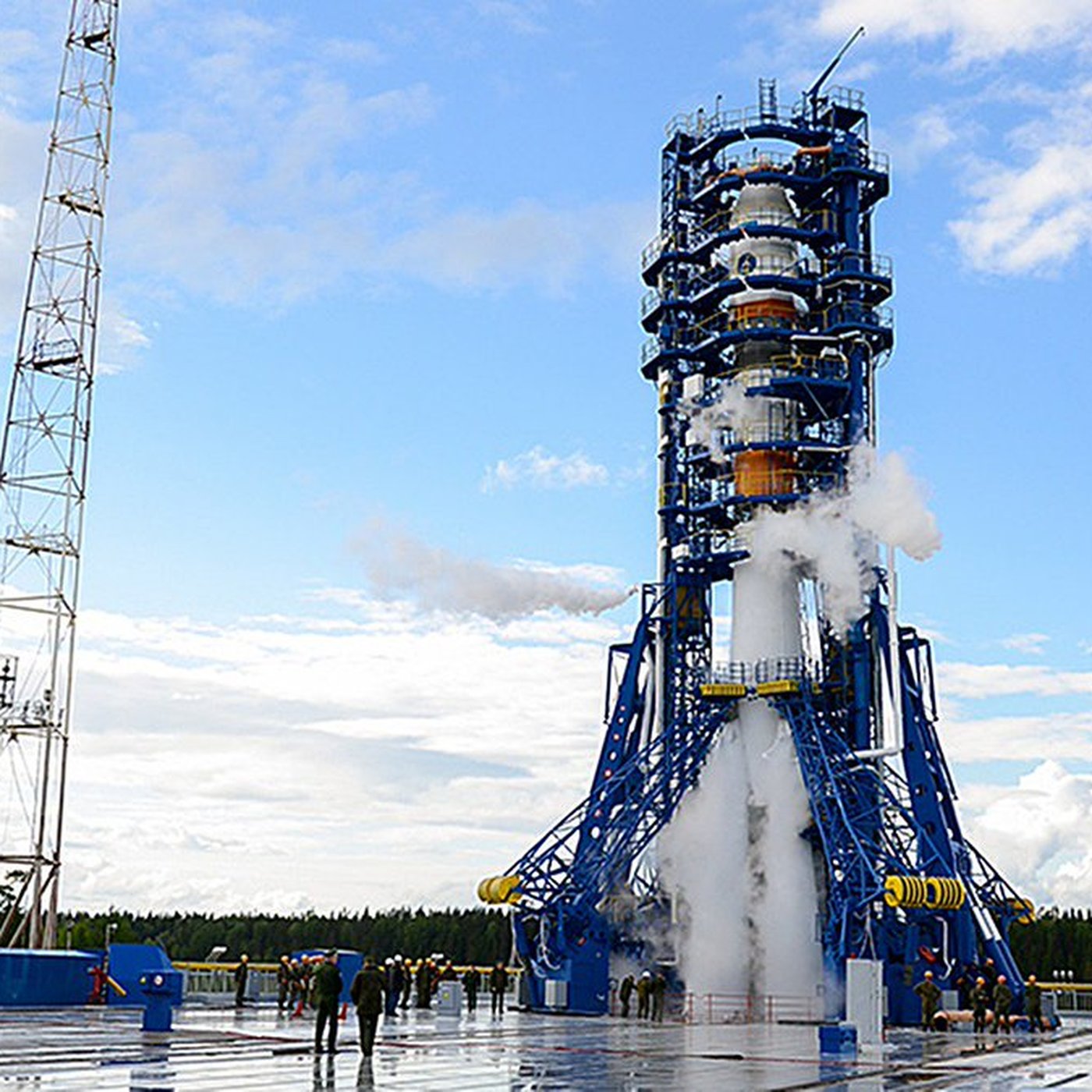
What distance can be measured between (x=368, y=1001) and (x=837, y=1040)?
1395cm

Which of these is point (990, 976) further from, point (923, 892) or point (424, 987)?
point (424, 987)

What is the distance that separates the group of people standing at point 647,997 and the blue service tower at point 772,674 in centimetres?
248

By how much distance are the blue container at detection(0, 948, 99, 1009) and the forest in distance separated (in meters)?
39.5

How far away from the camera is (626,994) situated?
6150cm

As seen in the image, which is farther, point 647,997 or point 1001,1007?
point 647,997

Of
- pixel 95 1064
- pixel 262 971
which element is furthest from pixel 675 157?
pixel 95 1064

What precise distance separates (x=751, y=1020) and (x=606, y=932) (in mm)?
7105

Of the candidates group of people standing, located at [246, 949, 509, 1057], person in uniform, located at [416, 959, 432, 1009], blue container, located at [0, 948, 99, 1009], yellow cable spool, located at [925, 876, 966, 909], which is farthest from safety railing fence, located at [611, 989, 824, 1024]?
blue container, located at [0, 948, 99, 1009]

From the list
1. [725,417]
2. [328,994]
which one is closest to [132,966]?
[328,994]

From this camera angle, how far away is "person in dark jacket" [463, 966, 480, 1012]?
213 ft

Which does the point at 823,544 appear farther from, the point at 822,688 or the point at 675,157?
the point at 675,157

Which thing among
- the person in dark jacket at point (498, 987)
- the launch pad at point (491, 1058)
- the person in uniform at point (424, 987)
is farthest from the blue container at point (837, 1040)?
the person in uniform at point (424, 987)

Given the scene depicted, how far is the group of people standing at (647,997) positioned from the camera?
5928cm

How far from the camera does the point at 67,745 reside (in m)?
68.7
